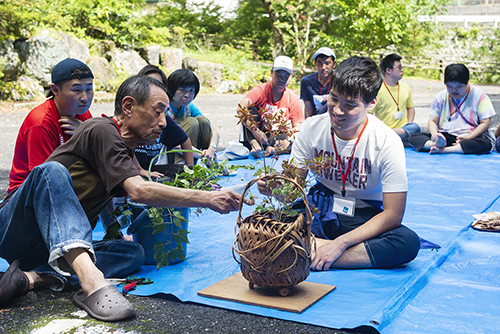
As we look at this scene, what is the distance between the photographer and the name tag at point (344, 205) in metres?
2.83

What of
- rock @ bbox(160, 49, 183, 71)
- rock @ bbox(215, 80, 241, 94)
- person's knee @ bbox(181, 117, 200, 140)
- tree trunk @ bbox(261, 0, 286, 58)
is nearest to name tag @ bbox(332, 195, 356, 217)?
person's knee @ bbox(181, 117, 200, 140)

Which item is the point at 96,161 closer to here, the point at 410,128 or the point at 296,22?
the point at 410,128

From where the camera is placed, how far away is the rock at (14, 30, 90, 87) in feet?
43.1

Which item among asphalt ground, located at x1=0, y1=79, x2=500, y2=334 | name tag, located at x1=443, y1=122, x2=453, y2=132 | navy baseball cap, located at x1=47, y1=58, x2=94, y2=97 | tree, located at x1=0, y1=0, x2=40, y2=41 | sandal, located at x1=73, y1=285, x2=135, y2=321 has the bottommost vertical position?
asphalt ground, located at x1=0, y1=79, x2=500, y2=334

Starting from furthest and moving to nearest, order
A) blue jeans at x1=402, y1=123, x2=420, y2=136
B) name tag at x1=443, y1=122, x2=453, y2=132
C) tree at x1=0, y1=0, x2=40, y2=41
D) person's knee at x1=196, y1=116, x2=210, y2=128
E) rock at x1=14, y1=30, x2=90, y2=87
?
rock at x1=14, y1=30, x2=90, y2=87 → tree at x1=0, y1=0, x2=40, y2=41 → blue jeans at x1=402, y1=123, x2=420, y2=136 → name tag at x1=443, y1=122, x2=453, y2=132 → person's knee at x1=196, y1=116, x2=210, y2=128

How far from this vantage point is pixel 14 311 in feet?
7.32

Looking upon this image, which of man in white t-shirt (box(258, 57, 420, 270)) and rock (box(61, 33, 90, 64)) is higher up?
rock (box(61, 33, 90, 64))

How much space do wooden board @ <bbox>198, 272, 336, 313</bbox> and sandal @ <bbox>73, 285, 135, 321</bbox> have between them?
16.0 inches

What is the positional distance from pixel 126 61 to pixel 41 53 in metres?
3.13

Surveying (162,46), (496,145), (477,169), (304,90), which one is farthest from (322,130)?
(162,46)

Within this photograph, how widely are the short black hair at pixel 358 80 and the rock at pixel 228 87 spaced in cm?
1457

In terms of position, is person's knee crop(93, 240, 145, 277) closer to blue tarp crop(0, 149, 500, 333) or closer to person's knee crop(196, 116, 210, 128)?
blue tarp crop(0, 149, 500, 333)

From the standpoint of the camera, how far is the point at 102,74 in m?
14.7

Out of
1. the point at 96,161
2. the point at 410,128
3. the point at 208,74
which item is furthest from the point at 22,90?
the point at 96,161
